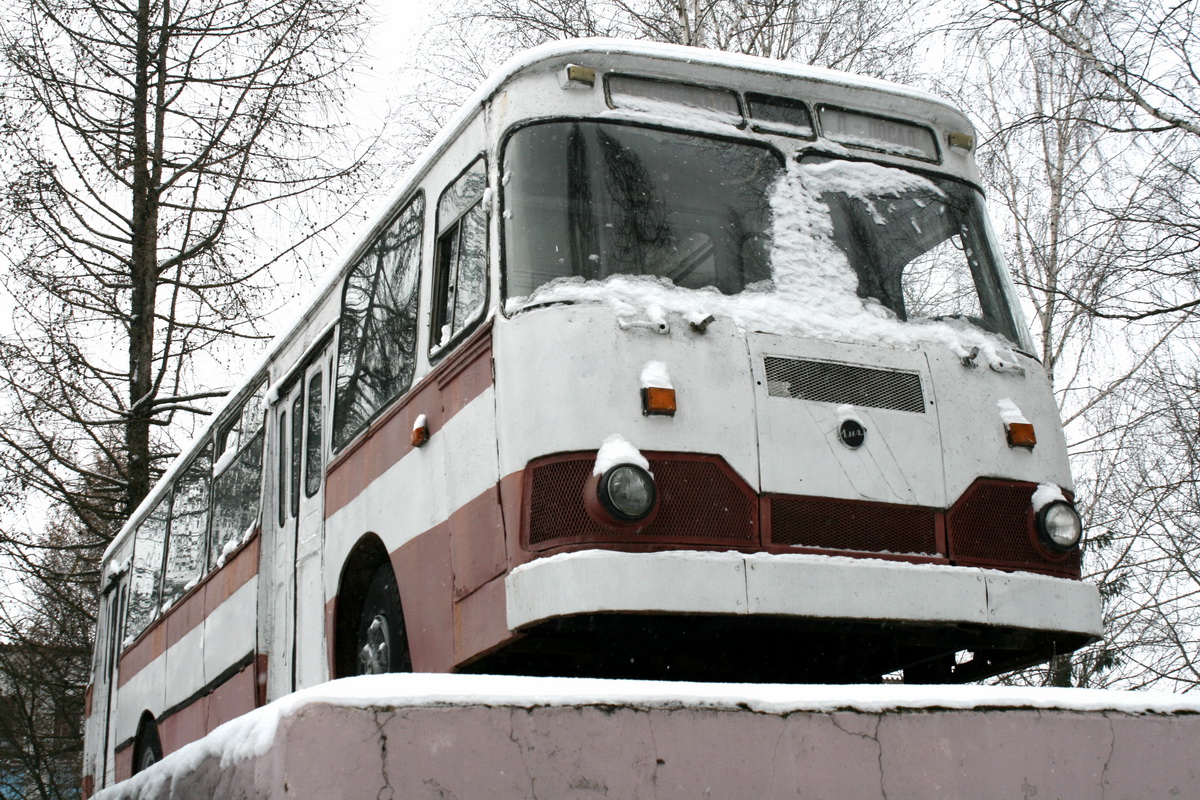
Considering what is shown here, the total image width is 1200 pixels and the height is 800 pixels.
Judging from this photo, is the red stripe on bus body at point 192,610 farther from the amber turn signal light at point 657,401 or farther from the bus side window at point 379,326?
the amber turn signal light at point 657,401

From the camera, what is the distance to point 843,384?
5480 mm

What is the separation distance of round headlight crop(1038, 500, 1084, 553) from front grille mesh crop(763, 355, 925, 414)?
0.68 metres

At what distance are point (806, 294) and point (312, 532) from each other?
10.6 feet

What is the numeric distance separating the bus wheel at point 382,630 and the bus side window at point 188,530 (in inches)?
147

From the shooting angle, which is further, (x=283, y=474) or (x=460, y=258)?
(x=283, y=474)

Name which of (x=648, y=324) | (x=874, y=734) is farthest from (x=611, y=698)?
(x=648, y=324)

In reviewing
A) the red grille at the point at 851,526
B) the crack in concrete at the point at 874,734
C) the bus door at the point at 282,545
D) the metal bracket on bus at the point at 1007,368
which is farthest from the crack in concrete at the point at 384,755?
the bus door at the point at 282,545

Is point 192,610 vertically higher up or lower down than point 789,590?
higher up

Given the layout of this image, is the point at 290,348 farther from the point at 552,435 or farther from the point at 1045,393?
the point at 1045,393

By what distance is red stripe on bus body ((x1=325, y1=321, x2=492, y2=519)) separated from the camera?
5.52 metres

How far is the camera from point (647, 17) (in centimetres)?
1903

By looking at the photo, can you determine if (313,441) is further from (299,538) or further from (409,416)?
(409,416)

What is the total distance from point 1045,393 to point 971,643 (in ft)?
3.77

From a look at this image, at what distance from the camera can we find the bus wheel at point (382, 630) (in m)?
6.21
